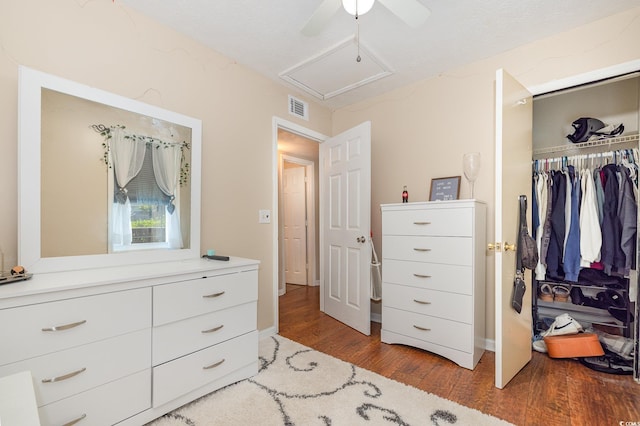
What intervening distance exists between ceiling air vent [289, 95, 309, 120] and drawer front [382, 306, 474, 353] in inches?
82.5

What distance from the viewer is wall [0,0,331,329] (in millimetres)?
1470

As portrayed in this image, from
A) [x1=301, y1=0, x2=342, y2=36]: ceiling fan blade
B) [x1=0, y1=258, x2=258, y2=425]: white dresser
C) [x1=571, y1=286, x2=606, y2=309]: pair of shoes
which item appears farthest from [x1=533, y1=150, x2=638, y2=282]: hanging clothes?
[x1=0, y1=258, x2=258, y2=425]: white dresser

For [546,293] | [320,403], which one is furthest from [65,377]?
[546,293]

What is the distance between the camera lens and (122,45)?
1823 millimetres

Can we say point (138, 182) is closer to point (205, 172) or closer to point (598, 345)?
point (205, 172)

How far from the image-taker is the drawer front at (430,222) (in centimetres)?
210

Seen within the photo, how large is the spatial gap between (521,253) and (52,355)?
2.65 m

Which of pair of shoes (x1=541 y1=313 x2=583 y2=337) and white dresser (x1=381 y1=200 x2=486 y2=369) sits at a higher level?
white dresser (x1=381 y1=200 x2=486 y2=369)

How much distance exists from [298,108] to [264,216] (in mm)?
1221

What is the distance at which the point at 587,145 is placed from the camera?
8.09ft

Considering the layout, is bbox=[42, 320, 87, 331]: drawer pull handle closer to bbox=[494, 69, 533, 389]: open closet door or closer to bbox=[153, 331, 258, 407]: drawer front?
bbox=[153, 331, 258, 407]: drawer front

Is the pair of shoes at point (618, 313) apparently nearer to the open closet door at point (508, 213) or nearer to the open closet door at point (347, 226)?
the open closet door at point (508, 213)

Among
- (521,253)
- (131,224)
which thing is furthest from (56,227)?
(521,253)

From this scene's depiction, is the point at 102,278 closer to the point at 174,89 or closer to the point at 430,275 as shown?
the point at 174,89
